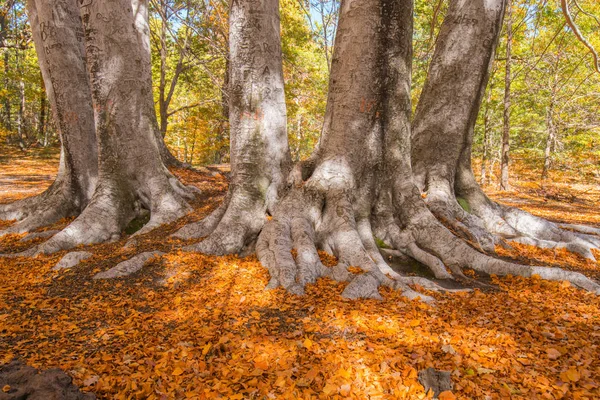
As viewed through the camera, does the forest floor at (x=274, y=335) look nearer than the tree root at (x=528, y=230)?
Yes

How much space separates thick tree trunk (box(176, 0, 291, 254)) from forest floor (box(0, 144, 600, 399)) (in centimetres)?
72

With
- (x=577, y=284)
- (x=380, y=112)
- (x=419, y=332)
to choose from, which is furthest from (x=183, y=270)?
(x=577, y=284)

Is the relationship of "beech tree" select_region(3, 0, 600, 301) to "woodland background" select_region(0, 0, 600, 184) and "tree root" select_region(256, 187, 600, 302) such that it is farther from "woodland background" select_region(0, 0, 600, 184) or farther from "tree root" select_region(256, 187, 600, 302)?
"woodland background" select_region(0, 0, 600, 184)

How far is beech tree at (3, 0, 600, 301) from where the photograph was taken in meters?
4.15

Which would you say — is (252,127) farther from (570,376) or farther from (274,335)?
(570,376)

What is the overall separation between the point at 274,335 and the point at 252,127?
297 cm

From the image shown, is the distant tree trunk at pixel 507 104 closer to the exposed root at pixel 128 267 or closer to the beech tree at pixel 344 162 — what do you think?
the beech tree at pixel 344 162

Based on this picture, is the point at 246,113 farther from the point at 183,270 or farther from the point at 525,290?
the point at 525,290

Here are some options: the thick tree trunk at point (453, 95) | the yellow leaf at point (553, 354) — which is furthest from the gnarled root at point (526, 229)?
the yellow leaf at point (553, 354)

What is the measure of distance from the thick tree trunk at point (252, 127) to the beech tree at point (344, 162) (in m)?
0.02

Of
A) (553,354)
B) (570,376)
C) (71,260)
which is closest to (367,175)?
(553,354)

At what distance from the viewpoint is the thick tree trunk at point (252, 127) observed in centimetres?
443

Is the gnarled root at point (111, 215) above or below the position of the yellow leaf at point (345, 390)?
above

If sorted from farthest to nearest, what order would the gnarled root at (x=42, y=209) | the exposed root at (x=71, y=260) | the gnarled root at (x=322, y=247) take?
the gnarled root at (x=42, y=209) < the exposed root at (x=71, y=260) < the gnarled root at (x=322, y=247)
